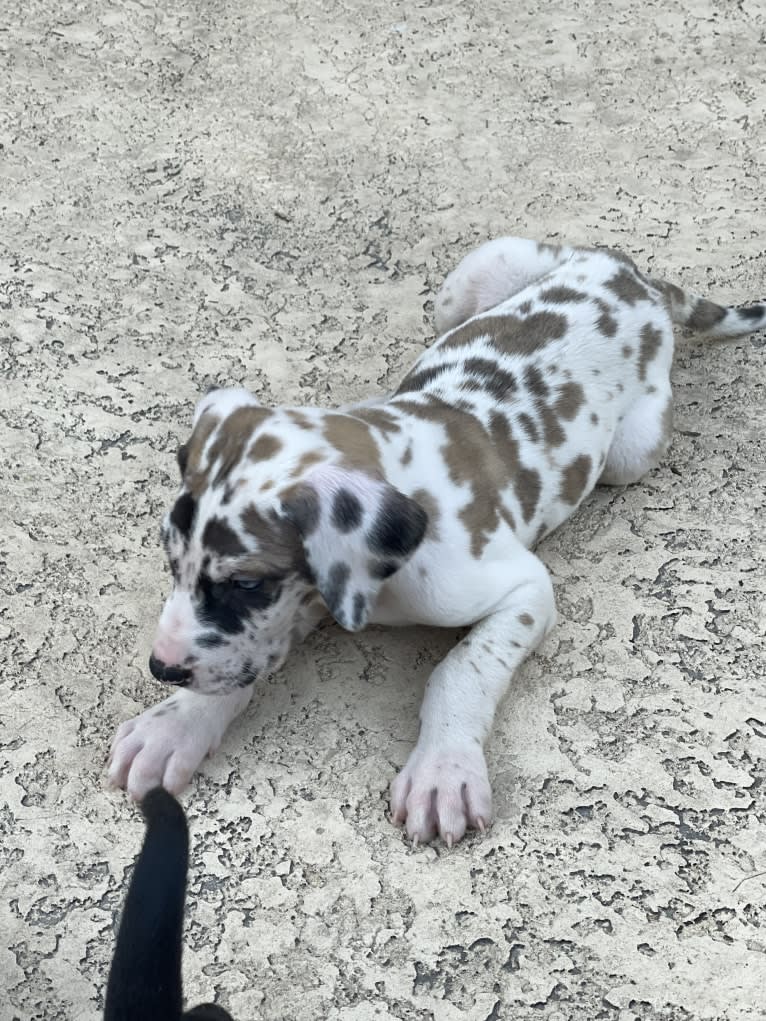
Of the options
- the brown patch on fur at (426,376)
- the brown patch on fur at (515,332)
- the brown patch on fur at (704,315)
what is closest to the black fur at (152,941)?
the brown patch on fur at (426,376)

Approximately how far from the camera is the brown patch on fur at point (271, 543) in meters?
3.49

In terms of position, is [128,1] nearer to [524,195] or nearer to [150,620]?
[524,195]

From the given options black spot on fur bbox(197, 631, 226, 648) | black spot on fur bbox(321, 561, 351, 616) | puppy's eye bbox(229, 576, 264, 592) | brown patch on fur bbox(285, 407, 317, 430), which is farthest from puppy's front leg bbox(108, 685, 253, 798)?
brown patch on fur bbox(285, 407, 317, 430)

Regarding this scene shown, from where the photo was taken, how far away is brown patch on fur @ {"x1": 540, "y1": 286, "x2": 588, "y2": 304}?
4.96 m

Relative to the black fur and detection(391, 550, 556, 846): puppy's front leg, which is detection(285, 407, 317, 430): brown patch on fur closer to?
detection(391, 550, 556, 846): puppy's front leg

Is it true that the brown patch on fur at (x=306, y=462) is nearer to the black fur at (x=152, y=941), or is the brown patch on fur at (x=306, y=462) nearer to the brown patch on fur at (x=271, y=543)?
the brown patch on fur at (x=271, y=543)

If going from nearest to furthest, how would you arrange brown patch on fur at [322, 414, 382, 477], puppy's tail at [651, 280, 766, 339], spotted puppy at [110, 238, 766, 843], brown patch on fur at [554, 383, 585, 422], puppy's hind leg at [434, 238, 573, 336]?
1. spotted puppy at [110, 238, 766, 843]
2. brown patch on fur at [322, 414, 382, 477]
3. brown patch on fur at [554, 383, 585, 422]
4. puppy's hind leg at [434, 238, 573, 336]
5. puppy's tail at [651, 280, 766, 339]

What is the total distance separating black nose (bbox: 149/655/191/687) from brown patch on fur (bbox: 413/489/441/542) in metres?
0.92

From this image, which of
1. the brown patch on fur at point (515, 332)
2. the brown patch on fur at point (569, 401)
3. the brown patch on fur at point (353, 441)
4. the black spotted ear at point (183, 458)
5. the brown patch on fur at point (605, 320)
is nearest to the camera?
the brown patch on fur at point (353, 441)

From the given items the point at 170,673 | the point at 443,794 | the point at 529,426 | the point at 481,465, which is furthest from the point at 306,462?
the point at 529,426

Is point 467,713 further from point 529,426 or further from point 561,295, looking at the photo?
point 561,295

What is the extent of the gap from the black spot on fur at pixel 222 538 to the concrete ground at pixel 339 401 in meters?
0.81

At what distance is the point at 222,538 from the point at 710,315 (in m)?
3.03

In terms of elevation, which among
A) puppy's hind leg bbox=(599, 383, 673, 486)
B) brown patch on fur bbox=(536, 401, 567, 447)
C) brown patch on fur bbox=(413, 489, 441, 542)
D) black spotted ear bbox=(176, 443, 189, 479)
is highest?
black spotted ear bbox=(176, 443, 189, 479)
